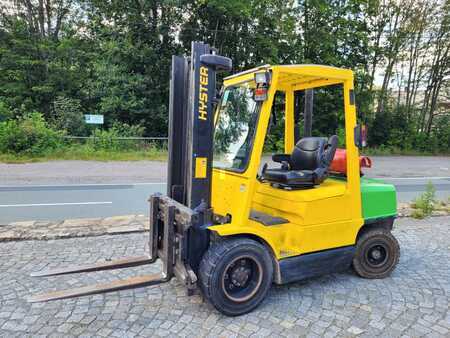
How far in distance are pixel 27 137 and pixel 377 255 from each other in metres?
15.7

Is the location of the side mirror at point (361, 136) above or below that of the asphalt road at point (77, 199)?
above

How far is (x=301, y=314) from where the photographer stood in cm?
339

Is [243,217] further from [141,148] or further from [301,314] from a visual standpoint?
[141,148]

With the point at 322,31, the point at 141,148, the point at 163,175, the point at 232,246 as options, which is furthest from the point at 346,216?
the point at 322,31

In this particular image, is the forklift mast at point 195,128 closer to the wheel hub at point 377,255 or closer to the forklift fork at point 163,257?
the forklift fork at point 163,257

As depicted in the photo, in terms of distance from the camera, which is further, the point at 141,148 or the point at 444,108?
the point at 444,108

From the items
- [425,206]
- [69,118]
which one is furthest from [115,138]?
[425,206]

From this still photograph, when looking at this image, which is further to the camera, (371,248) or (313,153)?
(371,248)

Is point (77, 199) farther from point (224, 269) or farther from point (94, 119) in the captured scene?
point (94, 119)

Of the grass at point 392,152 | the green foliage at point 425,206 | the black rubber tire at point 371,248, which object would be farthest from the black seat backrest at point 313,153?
the grass at point 392,152

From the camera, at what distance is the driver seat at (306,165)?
12.6ft

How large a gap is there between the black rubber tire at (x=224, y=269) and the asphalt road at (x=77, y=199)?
14.8ft

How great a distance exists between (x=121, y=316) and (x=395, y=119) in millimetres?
26810

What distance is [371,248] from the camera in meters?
4.23
